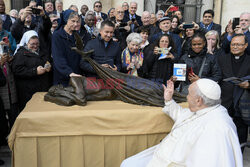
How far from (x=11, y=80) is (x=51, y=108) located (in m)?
1.18

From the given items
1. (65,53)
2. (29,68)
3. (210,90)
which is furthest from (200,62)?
(29,68)

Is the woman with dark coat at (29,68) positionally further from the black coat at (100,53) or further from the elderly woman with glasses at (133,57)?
the elderly woman with glasses at (133,57)

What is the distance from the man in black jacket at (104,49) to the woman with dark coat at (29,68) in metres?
0.66

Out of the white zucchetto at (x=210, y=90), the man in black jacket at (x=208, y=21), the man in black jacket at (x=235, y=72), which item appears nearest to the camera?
the white zucchetto at (x=210, y=90)

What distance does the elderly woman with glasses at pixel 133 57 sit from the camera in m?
3.65

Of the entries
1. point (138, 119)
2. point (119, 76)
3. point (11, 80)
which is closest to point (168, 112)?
point (138, 119)

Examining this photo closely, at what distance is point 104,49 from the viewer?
345 centimetres

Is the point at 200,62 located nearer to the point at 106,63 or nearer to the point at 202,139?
the point at 106,63

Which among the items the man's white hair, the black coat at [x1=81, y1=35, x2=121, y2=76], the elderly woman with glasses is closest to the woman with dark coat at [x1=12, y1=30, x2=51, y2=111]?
the black coat at [x1=81, y1=35, x2=121, y2=76]

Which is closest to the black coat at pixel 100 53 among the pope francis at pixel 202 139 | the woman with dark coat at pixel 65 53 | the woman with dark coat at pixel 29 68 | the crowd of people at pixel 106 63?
the crowd of people at pixel 106 63

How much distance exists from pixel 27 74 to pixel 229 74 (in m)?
2.99

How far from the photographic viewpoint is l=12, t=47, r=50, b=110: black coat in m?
3.44

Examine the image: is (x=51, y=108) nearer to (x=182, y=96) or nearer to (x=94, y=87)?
(x=94, y=87)

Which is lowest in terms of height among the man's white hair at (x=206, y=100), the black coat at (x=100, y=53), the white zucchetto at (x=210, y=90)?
the man's white hair at (x=206, y=100)
